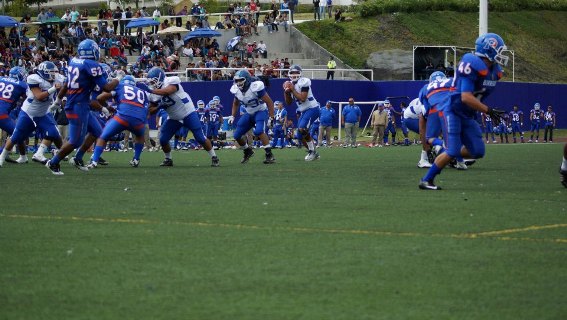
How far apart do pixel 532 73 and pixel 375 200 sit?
5197cm

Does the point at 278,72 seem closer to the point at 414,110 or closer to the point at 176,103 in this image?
the point at 414,110

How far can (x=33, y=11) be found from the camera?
253 ft

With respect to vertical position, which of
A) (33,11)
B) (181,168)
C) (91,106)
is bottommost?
(181,168)

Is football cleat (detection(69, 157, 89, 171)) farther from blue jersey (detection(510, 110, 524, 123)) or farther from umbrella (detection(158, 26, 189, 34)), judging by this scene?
umbrella (detection(158, 26, 189, 34))

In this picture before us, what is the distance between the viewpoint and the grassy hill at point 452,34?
60.0 metres

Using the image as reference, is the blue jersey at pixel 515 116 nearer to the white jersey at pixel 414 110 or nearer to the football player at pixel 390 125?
the football player at pixel 390 125

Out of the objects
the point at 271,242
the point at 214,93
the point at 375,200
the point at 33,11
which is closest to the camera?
the point at 271,242

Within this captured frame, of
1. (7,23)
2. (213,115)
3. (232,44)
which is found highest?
(7,23)

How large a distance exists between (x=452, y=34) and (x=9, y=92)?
46.1 meters

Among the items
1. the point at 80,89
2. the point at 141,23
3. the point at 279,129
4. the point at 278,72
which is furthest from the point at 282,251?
the point at 141,23

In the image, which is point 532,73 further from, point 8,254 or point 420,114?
point 8,254

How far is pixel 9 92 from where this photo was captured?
22.2m

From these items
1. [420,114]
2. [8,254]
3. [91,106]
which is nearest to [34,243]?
[8,254]

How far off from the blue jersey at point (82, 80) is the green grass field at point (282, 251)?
119 inches
